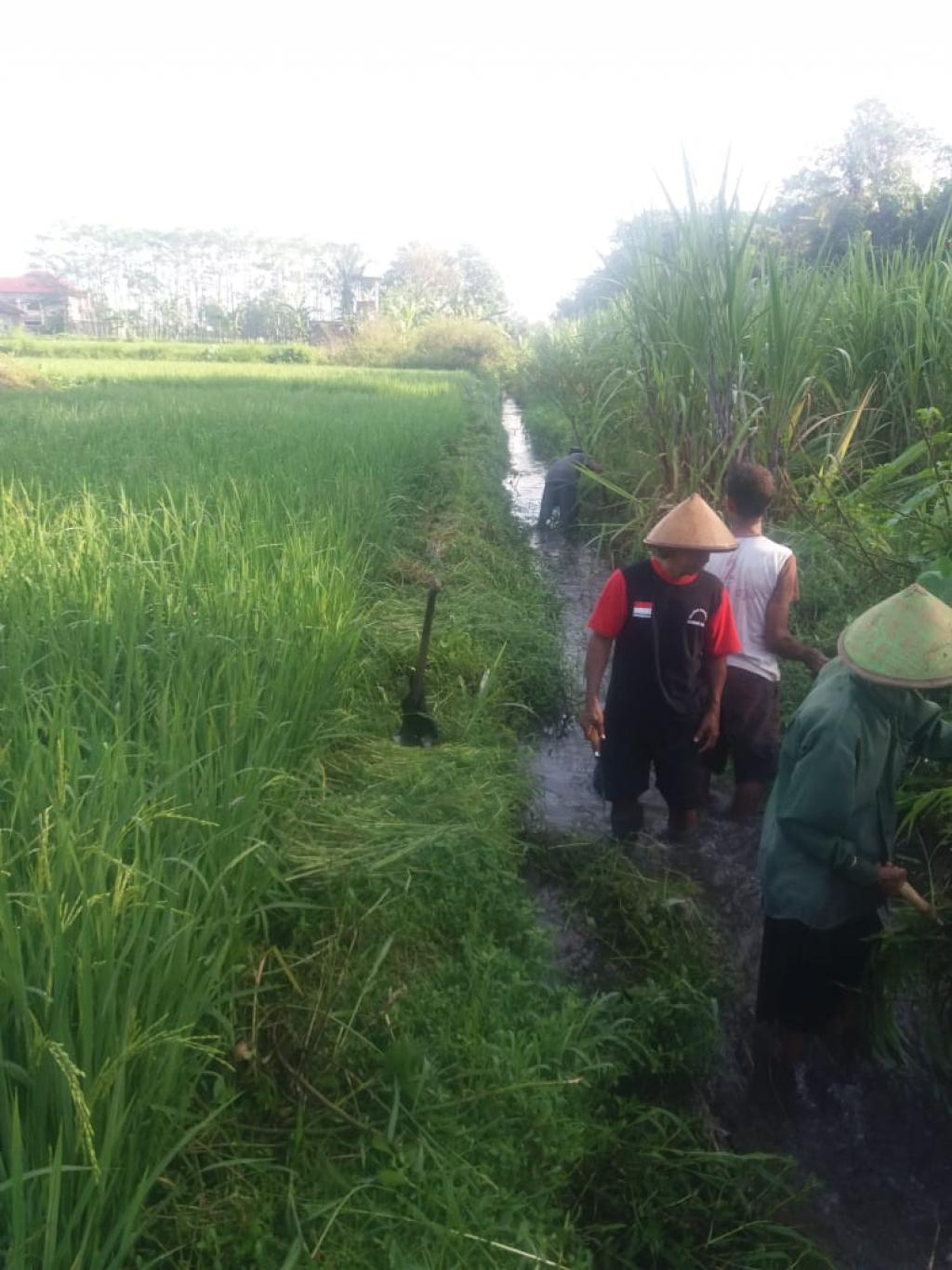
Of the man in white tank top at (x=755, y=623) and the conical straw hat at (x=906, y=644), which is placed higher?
the conical straw hat at (x=906, y=644)

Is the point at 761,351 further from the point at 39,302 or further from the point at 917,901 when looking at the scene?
the point at 39,302

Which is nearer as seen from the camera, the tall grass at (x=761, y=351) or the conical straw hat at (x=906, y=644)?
the conical straw hat at (x=906, y=644)

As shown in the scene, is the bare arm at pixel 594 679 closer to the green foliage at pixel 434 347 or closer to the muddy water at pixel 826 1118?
the muddy water at pixel 826 1118

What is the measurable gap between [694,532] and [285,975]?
1.69 meters

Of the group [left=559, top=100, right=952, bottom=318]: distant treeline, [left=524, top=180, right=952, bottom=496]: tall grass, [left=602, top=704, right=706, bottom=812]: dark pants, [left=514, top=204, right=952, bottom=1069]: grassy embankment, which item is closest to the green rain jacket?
[left=602, top=704, right=706, bottom=812]: dark pants

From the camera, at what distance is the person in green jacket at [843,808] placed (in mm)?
2146

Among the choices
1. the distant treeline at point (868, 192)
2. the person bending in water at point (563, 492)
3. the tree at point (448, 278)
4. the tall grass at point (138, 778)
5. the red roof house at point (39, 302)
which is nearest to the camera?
the tall grass at point (138, 778)

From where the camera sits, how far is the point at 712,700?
3.38 meters

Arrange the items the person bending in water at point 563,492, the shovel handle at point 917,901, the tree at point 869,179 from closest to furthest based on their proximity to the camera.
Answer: the shovel handle at point 917,901, the person bending in water at point 563,492, the tree at point 869,179

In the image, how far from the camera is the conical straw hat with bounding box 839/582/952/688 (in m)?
2.10

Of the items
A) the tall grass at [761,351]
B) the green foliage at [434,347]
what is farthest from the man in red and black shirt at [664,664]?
the green foliage at [434,347]

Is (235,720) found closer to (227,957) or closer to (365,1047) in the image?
(227,957)

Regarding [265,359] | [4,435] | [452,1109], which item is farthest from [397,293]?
[452,1109]

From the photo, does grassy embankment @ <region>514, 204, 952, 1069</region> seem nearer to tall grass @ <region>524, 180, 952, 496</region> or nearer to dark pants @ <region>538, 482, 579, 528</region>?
tall grass @ <region>524, 180, 952, 496</region>
